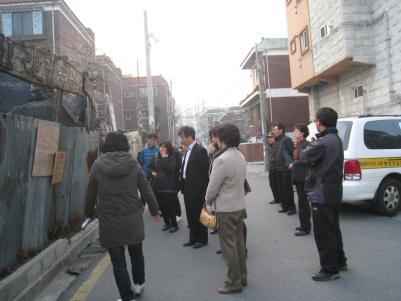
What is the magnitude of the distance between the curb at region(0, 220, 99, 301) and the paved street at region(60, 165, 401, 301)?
0.35 meters

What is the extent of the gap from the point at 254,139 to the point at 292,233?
2821cm

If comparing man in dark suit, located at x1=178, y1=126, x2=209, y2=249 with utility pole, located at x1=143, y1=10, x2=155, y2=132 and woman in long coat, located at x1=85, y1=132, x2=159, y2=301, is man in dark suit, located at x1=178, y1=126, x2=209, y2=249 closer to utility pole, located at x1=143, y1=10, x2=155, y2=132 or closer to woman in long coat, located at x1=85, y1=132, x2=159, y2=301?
woman in long coat, located at x1=85, y1=132, x2=159, y2=301

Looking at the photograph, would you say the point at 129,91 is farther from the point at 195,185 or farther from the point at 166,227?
the point at 195,185

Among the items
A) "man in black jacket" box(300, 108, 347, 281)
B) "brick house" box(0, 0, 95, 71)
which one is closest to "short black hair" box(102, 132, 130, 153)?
"man in black jacket" box(300, 108, 347, 281)

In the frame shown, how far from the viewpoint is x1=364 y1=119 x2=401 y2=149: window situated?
7.62m

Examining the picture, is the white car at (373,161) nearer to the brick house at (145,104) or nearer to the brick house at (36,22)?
the brick house at (36,22)

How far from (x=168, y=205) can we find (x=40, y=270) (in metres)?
3.12

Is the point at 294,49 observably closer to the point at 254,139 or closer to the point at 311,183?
the point at 254,139

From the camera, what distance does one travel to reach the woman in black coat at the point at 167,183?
7785mm

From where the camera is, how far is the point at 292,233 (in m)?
6.89

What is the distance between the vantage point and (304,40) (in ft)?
67.3

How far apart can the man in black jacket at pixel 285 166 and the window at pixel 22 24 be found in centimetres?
2373

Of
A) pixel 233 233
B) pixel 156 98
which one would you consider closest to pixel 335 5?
pixel 233 233

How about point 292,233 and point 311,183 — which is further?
point 292,233
